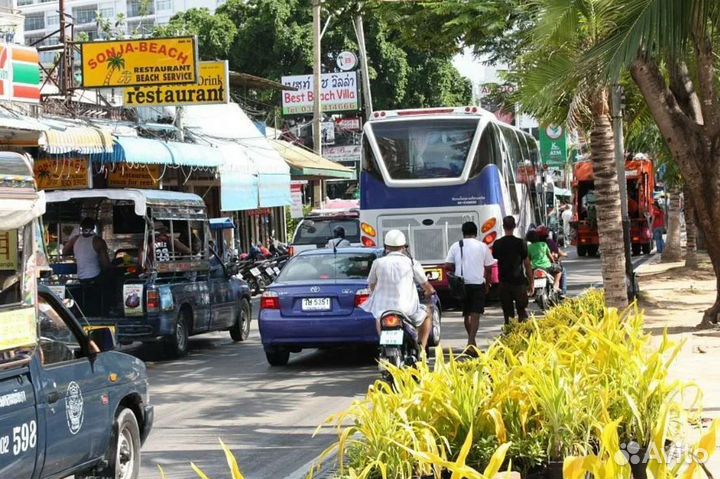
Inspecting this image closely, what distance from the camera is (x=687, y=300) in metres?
21.9

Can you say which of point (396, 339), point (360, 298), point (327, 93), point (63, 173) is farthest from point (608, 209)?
point (327, 93)

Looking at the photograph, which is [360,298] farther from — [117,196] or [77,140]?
[77,140]

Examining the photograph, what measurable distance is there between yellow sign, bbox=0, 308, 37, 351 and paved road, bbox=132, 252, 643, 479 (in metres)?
2.44

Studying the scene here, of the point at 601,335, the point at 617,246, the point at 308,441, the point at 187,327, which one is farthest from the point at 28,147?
the point at 601,335

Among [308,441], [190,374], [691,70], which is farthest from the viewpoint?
[691,70]

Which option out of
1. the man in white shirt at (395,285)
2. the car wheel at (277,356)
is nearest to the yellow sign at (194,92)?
the car wheel at (277,356)

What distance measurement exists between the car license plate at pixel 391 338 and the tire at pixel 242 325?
7.53 metres

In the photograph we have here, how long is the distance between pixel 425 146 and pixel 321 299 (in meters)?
8.75

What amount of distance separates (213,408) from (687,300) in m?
12.5

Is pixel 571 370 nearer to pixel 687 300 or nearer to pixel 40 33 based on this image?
pixel 687 300

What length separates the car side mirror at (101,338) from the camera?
7.82 m

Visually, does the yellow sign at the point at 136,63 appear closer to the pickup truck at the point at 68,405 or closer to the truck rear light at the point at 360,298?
the truck rear light at the point at 360,298

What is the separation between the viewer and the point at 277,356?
15.5m

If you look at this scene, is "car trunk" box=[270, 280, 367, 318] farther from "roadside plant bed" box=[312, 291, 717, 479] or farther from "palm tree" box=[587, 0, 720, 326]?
"roadside plant bed" box=[312, 291, 717, 479]
